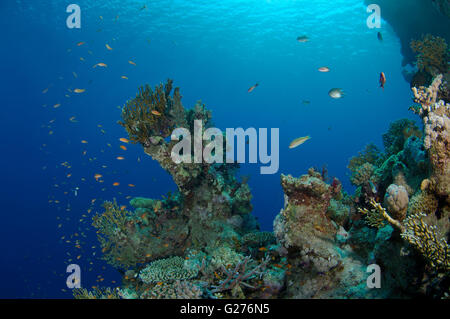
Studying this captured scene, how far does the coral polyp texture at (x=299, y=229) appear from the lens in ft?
12.0

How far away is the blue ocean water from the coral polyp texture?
151 inches

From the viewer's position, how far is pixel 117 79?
76062mm

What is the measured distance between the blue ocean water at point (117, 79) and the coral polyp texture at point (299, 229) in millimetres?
3845

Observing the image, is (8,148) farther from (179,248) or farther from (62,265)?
(179,248)

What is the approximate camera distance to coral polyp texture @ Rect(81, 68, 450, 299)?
3656mm

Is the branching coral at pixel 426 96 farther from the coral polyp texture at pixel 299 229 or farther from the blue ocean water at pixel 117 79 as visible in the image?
the blue ocean water at pixel 117 79

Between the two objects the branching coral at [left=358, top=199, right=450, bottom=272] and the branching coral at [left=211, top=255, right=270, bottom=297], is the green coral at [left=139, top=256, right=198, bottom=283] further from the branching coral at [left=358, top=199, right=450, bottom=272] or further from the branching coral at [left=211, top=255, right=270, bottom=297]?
the branching coral at [left=358, top=199, right=450, bottom=272]

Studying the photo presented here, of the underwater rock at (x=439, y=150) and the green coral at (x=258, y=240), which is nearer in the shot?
the underwater rock at (x=439, y=150)

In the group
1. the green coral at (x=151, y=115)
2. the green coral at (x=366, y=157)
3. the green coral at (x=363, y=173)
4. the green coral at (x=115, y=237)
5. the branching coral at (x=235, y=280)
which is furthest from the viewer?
the green coral at (x=366, y=157)

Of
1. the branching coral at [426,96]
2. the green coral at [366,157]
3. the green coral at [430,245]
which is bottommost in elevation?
the green coral at [430,245]

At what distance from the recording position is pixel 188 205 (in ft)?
26.6

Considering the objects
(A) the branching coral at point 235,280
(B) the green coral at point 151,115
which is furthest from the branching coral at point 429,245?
(B) the green coral at point 151,115

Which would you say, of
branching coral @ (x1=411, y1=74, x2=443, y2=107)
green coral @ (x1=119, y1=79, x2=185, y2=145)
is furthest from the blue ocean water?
branching coral @ (x1=411, y1=74, x2=443, y2=107)

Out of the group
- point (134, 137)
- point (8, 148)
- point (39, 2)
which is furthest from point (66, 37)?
point (134, 137)
